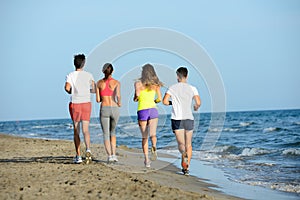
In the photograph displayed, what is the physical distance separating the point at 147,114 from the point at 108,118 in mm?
783

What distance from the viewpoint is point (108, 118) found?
857 cm

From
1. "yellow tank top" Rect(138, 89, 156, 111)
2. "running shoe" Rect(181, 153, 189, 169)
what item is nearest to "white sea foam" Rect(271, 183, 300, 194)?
"running shoe" Rect(181, 153, 189, 169)

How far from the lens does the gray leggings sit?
27.9 ft

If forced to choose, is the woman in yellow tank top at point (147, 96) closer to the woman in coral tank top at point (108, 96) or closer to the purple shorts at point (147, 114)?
the purple shorts at point (147, 114)

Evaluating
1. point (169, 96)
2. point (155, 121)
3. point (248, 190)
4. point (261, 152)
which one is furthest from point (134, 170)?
point (261, 152)

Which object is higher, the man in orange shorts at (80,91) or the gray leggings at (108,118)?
the man in orange shorts at (80,91)

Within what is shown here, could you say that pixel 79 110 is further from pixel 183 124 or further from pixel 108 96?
pixel 183 124

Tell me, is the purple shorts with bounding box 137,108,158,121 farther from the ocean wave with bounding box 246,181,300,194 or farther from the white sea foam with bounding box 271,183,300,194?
the white sea foam with bounding box 271,183,300,194

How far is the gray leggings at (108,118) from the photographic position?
8.50 m

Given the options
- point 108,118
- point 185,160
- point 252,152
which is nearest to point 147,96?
point 108,118

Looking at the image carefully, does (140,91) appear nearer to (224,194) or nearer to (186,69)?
(186,69)

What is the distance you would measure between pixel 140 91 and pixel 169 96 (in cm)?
59

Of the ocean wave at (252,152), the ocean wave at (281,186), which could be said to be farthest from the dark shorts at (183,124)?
the ocean wave at (252,152)

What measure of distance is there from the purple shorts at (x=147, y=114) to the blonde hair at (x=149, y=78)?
44 centimetres
